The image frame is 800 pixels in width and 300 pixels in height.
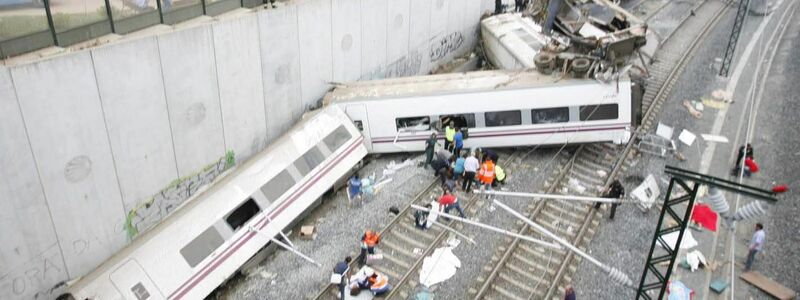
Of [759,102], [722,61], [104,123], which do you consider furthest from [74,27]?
[722,61]

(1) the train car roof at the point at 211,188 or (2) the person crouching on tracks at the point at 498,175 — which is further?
(2) the person crouching on tracks at the point at 498,175

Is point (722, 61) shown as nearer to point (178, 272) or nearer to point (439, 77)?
point (439, 77)

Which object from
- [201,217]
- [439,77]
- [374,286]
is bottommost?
[374,286]

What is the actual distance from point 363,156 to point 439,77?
373cm

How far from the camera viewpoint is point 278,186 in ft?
51.0

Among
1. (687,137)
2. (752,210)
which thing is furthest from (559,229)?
(687,137)

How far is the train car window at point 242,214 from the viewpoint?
47.1 ft

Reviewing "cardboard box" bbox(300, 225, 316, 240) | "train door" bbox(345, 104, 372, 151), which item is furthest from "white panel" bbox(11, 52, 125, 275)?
"train door" bbox(345, 104, 372, 151)

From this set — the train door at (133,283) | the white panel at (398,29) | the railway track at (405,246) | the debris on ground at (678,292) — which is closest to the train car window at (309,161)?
the railway track at (405,246)

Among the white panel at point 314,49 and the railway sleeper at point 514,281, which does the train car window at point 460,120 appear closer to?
the white panel at point 314,49

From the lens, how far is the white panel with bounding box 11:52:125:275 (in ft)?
35.4

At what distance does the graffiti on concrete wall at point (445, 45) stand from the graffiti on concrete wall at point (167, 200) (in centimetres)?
1205

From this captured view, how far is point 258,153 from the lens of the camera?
17.0 m

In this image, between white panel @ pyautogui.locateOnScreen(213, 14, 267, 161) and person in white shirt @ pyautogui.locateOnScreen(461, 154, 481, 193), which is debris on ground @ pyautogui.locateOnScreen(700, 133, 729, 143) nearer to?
person in white shirt @ pyautogui.locateOnScreen(461, 154, 481, 193)
